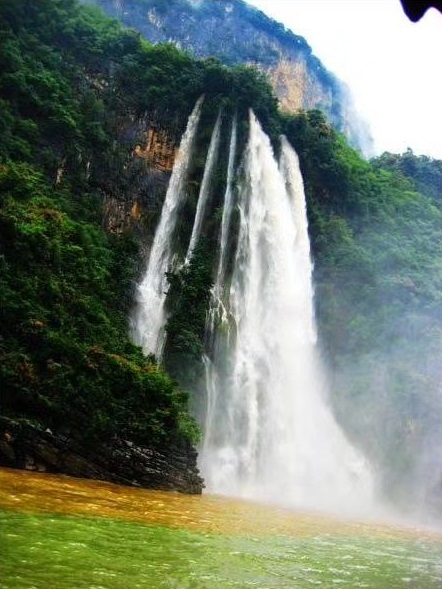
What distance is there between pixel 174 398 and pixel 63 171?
39.9ft

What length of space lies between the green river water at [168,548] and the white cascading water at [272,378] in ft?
24.7

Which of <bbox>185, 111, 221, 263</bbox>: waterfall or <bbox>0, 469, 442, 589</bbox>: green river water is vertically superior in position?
<bbox>185, 111, 221, 263</bbox>: waterfall

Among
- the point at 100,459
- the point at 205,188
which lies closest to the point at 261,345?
the point at 205,188

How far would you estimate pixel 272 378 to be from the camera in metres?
20.7

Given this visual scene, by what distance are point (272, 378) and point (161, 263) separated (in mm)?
6854

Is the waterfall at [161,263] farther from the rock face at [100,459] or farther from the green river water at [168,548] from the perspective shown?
the green river water at [168,548]

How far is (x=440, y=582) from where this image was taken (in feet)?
17.3

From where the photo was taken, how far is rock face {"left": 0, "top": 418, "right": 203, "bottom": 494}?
10344 mm

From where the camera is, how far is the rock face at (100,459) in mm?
10344

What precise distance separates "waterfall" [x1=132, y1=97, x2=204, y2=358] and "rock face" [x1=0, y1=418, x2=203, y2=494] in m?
6.57

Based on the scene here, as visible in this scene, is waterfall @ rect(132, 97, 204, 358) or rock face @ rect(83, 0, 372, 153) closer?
waterfall @ rect(132, 97, 204, 358)

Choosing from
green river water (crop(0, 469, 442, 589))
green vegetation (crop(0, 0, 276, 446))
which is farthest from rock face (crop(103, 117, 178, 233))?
green river water (crop(0, 469, 442, 589))

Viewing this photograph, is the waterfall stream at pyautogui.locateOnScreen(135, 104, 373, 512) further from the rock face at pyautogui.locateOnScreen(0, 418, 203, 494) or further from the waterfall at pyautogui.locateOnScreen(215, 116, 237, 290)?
the rock face at pyautogui.locateOnScreen(0, 418, 203, 494)

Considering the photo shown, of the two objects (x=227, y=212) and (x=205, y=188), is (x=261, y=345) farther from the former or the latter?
(x=205, y=188)
